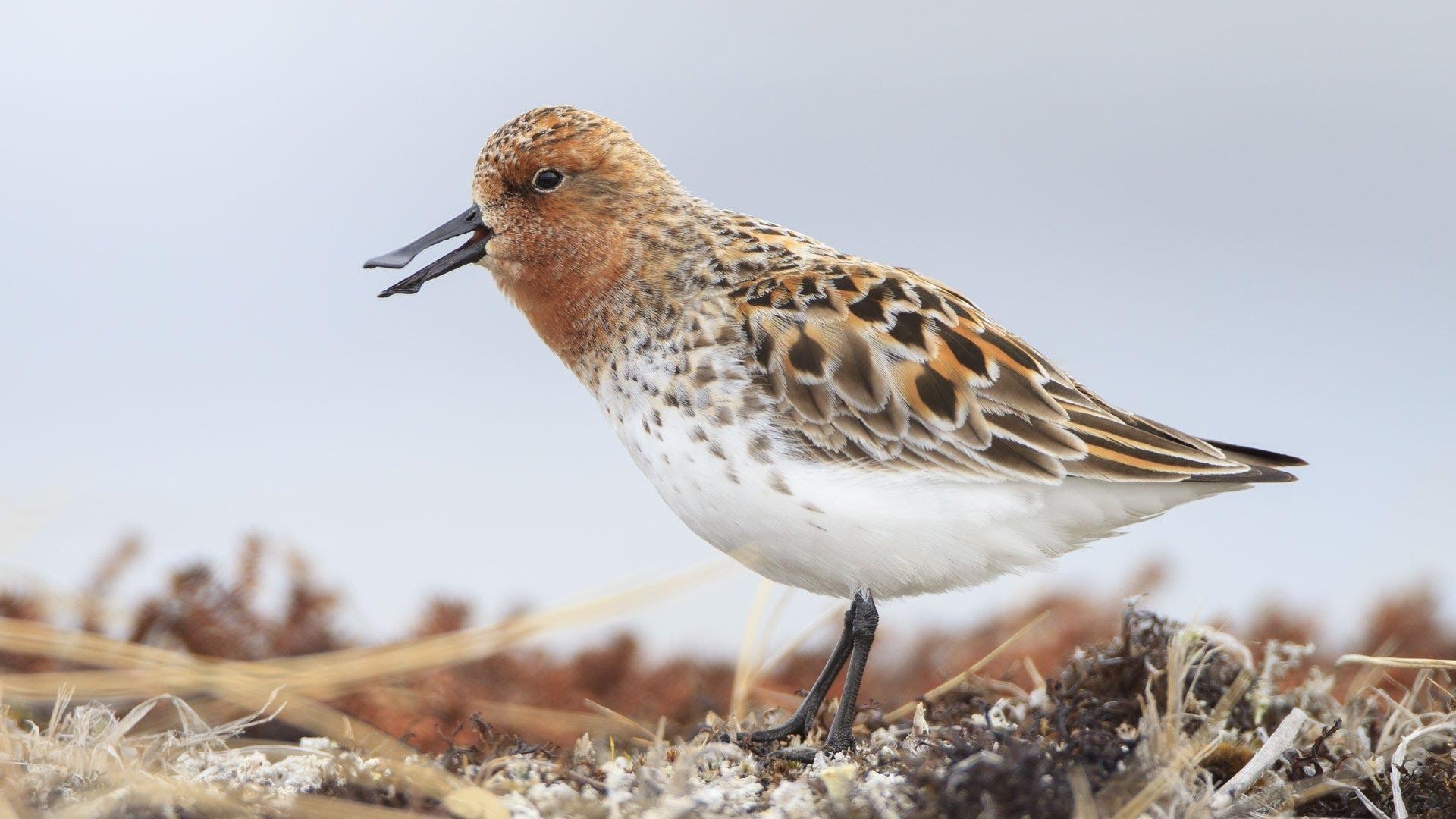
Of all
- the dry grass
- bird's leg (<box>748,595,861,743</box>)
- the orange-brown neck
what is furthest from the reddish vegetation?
the orange-brown neck

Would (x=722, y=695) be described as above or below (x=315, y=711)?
below

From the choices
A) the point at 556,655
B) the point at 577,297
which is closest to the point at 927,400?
the point at 577,297

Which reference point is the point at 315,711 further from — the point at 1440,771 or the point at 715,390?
the point at 1440,771

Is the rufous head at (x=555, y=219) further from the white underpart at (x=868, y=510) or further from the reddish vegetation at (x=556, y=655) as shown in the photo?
the reddish vegetation at (x=556, y=655)

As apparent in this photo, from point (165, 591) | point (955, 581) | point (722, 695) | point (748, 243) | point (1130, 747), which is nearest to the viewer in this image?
point (1130, 747)

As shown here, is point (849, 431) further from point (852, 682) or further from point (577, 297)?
point (577, 297)

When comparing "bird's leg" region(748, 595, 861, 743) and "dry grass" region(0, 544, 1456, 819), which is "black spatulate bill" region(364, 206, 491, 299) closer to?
"dry grass" region(0, 544, 1456, 819)

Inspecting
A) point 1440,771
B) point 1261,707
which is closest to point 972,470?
point 1261,707

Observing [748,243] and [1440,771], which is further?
[748,243]
